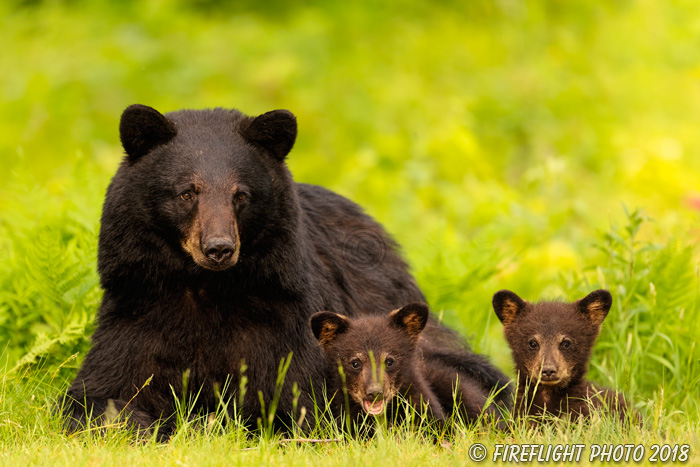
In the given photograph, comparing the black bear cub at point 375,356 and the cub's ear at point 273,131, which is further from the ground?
the cub's ear at point 273,131

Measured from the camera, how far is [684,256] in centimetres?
625

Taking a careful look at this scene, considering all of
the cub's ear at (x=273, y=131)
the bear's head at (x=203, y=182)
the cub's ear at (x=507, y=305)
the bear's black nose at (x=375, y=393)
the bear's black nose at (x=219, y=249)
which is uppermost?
the cub's ear at (x=273, y=131)

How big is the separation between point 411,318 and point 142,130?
1.64 m

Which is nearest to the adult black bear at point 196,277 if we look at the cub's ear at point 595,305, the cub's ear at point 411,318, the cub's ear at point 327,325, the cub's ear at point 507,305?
the cub's ear at point 327,325

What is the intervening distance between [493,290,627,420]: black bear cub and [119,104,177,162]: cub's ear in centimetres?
190

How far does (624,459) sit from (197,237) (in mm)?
2083

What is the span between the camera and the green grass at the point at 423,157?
18.0ft

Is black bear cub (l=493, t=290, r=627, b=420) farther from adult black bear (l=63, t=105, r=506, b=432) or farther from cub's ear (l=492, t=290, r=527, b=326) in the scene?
adult black bear (l=63, t=105, r=506, b=432)

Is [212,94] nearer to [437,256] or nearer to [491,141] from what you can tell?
[491,141]

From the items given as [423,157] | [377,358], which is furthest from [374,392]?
[423,157]

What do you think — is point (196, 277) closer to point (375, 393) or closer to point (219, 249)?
point (219, 249)

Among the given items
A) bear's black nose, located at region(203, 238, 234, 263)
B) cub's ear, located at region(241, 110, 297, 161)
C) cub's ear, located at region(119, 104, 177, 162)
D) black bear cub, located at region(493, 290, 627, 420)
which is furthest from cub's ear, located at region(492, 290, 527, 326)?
cub's ear, located at region(119, 104, 177, 162)

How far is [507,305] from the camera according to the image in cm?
518

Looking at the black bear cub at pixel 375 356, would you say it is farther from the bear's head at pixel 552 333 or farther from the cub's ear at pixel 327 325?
the bear's head at pixel 552 333
